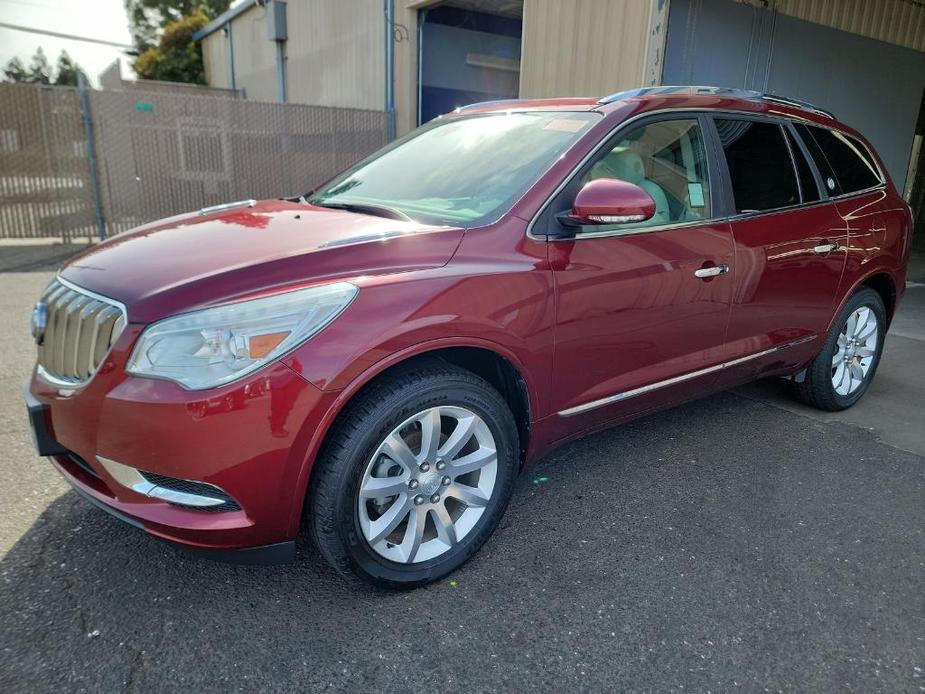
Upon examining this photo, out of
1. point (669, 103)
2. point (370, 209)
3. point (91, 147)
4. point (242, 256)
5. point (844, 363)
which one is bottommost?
point (844, 363)

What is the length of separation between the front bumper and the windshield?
3.38 ft

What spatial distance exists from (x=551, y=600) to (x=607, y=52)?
6739 millimetres

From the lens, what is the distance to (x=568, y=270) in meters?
2.74

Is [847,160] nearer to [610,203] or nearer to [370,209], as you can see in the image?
[610,203]

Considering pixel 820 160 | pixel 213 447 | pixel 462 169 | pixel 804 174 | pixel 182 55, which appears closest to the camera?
pixel 213 447

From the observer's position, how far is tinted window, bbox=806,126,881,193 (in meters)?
4.08

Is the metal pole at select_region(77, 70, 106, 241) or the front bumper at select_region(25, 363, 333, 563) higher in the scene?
the metal pole at select_region(77, 70, 106, 241)

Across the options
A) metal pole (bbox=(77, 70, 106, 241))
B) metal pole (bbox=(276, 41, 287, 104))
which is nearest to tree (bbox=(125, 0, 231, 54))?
metal pole (bbox=(276, 41, 287, 104))

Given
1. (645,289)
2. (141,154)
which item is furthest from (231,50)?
(645,289)

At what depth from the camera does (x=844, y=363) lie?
441 cm

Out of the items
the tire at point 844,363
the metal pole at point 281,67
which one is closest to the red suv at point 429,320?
the tire at point 844,363

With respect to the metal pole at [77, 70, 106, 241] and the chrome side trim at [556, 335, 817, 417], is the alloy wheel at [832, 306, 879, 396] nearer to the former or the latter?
the chrome side trim at [556, 335, 817, 417]

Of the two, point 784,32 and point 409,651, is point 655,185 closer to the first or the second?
point 409,651

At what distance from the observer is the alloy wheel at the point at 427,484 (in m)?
2.38
